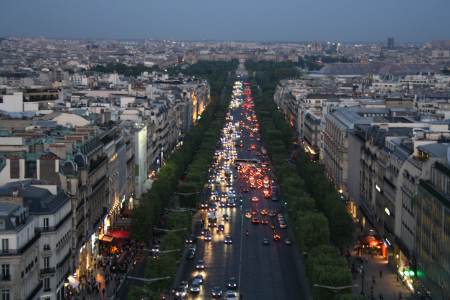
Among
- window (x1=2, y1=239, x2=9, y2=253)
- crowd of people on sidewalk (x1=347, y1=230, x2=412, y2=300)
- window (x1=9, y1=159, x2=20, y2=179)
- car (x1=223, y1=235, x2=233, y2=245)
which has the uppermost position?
window (x1=9, y1=159, x2=20, y2=179)

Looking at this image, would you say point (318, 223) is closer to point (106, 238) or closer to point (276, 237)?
point (276, 237)

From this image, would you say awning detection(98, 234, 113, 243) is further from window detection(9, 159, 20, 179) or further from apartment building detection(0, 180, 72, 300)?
apartment building detection(0, 180, 72, 300)

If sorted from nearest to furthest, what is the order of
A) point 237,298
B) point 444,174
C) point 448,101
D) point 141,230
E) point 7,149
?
point 444,174 → point 237,298 → point 7,149 → point 141,230 → point 448,101

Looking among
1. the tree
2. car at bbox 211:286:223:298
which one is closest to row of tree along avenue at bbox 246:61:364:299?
the tree

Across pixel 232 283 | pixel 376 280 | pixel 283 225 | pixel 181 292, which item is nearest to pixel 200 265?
pixel 232 283

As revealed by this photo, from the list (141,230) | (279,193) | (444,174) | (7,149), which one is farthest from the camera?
(279,193)

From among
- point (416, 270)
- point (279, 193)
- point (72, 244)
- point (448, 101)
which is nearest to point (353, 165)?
point (279, 193)

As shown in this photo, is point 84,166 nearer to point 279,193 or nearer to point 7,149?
point 7,149

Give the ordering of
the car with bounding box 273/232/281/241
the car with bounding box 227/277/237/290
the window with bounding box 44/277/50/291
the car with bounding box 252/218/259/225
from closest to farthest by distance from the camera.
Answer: the window with bounding box 44/277/50/291 < the car with bounding box 227/277/237/290 < the car with bounding box 273/232/281/241 < the car with bounding box 252/218/259/225
